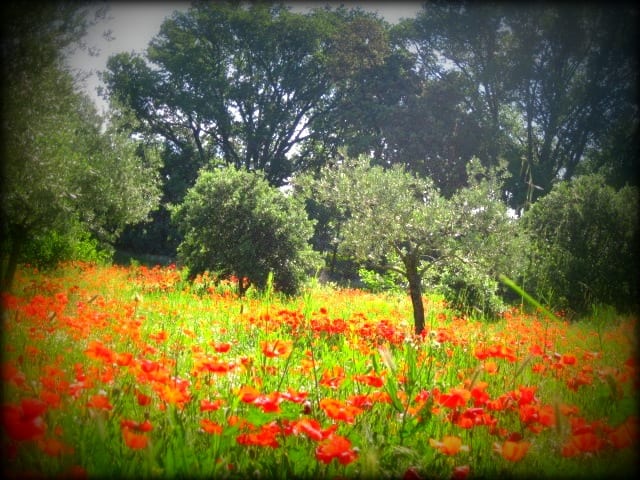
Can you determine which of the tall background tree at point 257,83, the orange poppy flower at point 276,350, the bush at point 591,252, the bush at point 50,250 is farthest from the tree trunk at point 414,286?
the tall background tree at point 257,83

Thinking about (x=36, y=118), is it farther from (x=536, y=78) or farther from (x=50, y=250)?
(x=536, y=78)

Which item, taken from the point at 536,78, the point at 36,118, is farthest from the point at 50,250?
the point at 536,78

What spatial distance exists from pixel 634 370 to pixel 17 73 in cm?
781

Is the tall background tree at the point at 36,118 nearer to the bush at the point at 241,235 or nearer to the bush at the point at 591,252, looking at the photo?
the bush at the point at 241,235

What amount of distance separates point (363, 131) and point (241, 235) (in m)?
19.0

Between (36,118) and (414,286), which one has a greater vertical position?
(36,118)

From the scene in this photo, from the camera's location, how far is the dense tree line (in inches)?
330

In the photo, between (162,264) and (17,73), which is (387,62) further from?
Answer: (17,73)

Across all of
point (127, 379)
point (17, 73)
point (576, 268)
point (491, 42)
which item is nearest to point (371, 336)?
point (127, 379)

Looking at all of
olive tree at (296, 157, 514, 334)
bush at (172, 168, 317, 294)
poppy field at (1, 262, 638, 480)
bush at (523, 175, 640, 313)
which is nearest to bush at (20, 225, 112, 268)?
bush at (172, 168, 317, 294)

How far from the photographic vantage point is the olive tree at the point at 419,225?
8.27 meters

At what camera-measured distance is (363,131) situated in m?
30.3

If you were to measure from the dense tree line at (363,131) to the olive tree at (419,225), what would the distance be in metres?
0.03

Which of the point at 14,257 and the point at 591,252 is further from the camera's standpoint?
the point at 591,252
